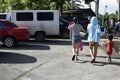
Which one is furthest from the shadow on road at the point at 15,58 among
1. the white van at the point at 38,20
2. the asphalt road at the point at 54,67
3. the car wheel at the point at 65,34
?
the car wheel at the point at 65,34

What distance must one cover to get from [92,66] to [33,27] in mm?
11239

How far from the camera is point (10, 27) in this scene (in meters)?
20.9

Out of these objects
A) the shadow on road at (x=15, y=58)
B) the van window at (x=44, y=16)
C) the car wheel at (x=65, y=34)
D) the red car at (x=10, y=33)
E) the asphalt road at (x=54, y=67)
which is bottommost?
the asphalt road at (x=54, y=67)

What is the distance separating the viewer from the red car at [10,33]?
68.5ft

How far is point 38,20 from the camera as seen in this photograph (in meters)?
24.7

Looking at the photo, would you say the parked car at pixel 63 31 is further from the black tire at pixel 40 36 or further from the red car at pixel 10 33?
the red car at pixel 10 33

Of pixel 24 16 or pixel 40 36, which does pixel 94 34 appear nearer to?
pixel 40 36

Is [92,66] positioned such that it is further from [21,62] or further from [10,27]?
[10,27]

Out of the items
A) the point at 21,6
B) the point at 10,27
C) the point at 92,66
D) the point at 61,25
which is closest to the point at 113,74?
the point at 92,66

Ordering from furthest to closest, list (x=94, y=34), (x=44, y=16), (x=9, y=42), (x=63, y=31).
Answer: (x=63, y=31)
(x=44, y=16)
(x=9, y=42)
(x=94, y=34)

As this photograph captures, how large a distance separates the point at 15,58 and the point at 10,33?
4999 millimetres

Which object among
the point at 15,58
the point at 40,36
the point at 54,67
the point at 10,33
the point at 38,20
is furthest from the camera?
the point at 40,36

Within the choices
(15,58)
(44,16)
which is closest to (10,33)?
(44,16)

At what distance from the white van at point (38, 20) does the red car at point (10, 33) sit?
3.63m
